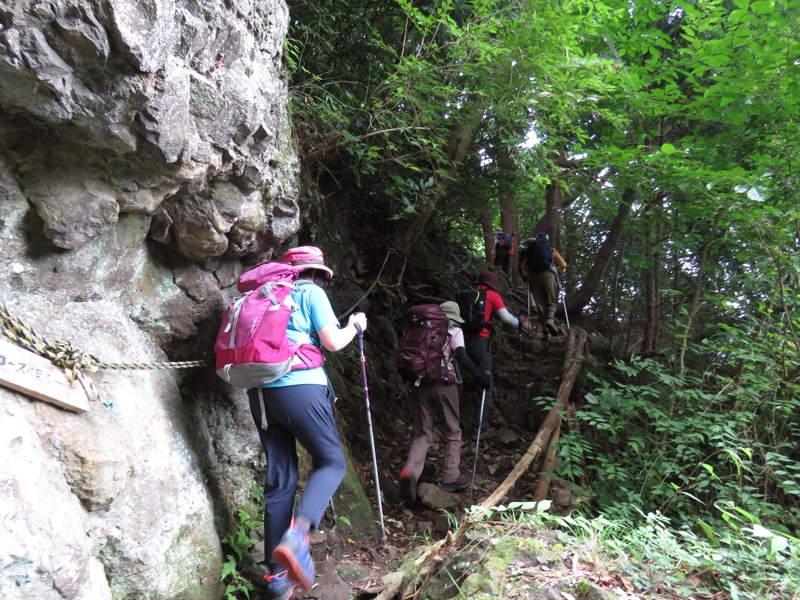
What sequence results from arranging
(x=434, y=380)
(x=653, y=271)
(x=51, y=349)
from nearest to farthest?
1. (x=51, y=349)
2. (x=434, y=380)
3. (x=653, y=271)

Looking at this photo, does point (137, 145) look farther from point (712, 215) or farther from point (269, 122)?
point (712, 215)

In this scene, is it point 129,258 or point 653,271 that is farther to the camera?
point 653,271

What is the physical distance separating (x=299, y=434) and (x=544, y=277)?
7.37 metres

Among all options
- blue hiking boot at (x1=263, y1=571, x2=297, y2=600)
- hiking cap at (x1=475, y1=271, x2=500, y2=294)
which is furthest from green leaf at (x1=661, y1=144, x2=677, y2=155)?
blue hiking boot at (x1=263, y1=571, x2=297, y2=600)

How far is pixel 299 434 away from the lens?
9.84 feet

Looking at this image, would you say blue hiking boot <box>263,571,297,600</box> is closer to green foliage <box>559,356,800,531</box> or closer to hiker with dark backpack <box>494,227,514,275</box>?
green foliage <box>559,356,800,531</box>

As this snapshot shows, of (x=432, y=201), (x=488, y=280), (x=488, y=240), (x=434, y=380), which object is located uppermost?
(x=488, y=240)

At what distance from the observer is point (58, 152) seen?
2.31 m

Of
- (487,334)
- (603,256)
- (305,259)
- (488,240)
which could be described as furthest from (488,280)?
(488,240)

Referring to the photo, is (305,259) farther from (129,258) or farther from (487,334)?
(487,334)

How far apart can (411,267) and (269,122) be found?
5432 mm

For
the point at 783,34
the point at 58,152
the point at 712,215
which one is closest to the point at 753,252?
the point at 712,215

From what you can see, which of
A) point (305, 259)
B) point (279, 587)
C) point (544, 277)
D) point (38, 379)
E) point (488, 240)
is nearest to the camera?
point (38, 379)

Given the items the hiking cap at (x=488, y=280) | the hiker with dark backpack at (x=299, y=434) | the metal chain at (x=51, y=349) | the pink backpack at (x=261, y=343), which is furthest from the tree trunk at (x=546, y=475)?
the metal chain at (x=51, y=349)
